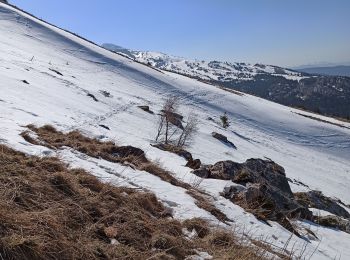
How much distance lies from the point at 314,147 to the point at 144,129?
98.2ft

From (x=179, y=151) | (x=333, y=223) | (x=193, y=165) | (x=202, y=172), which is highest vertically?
(x=202, y=172)

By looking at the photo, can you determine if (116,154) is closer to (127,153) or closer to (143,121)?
(127,153)

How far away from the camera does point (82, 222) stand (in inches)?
195

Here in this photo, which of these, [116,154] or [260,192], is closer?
[260,192]

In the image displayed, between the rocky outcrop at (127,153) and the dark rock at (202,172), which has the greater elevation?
the rocky outcrop at (127,153)

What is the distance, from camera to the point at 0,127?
9.37 meters

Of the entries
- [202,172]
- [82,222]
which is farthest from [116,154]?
[82,222]

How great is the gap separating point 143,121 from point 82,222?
2373 centimetres

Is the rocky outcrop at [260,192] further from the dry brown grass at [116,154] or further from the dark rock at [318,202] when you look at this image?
the dark rock at [318,202]

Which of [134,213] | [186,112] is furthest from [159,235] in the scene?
[186,112]

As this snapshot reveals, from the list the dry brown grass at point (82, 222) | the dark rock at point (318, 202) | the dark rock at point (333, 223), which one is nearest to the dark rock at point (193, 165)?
the dark rock at point (333, 223)

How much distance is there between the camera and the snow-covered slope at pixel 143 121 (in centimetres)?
837

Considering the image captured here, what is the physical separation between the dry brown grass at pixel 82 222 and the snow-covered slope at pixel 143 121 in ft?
2.93

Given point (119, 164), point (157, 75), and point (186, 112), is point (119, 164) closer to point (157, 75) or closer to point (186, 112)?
point (186, 112)
